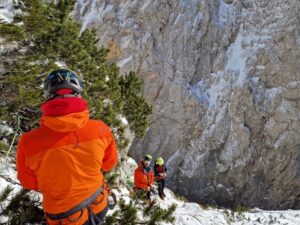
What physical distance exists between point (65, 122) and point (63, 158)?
0.28 metres

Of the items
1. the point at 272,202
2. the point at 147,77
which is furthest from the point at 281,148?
the point at 147,77

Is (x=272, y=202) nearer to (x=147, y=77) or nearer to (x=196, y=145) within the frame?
(x=196, y=145)

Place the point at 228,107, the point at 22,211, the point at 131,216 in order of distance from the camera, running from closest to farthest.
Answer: the point at 22,211 < the point at 131,216 < the point at 228,107

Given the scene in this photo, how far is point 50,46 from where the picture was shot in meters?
8.77

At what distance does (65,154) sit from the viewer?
115 inches

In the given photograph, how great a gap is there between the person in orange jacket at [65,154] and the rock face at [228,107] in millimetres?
23072

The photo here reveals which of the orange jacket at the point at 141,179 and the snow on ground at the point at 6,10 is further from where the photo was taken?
the orange jacket at the point at 141,179

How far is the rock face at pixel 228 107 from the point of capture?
86.4 feet

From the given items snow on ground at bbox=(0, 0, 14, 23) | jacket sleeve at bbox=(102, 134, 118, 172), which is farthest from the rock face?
jacket sleeve at bbox=(102, 134, 118, 172)

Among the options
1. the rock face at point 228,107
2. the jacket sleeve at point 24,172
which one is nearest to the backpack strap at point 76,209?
the jacket sleeve at point 24,172

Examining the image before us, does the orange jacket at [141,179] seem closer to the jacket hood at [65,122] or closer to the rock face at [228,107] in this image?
A: the jacket hood at [65,122]

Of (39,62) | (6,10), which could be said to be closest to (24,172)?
(39,62)

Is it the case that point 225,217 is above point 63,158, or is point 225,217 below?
below

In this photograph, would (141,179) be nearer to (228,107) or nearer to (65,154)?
(65,154)
